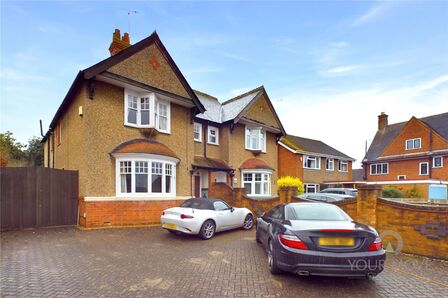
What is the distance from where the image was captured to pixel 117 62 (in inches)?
436

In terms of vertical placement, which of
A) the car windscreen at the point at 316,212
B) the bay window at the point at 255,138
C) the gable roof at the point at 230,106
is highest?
the gable roof at the point at 230,106

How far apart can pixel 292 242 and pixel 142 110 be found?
994 cm

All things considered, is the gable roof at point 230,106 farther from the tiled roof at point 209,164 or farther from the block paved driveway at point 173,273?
the block paved driveway at point 173,273

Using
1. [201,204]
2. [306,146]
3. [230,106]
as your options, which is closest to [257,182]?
[230,106]

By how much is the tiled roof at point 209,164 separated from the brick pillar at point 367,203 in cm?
861

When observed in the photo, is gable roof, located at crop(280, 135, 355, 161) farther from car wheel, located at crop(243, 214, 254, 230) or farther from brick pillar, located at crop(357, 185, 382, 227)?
brick pillar, located at crop(357, 185, 382, 227)

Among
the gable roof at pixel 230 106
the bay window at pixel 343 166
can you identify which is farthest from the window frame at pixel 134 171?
the bay window at pixel 343 166

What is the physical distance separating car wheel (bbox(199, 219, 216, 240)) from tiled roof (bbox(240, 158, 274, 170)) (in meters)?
9.73

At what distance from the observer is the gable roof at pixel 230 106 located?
57.7ft

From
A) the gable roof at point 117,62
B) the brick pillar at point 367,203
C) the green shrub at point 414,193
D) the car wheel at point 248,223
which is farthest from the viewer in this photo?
the green shrub at point 414,193

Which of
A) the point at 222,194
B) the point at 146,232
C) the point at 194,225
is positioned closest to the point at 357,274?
the point at 194,225

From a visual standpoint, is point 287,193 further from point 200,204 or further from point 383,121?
point 383,121

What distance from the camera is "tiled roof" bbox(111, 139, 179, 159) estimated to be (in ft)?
36.4

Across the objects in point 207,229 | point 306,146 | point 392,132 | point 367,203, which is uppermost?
point 392,132
